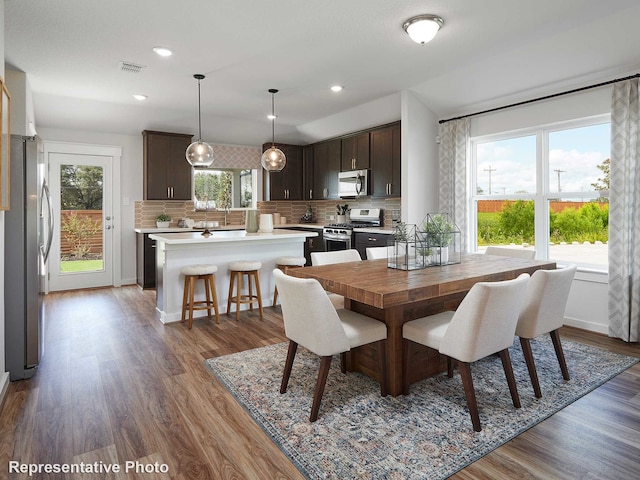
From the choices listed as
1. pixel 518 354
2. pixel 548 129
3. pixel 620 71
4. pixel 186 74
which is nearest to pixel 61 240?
pixel 186 74

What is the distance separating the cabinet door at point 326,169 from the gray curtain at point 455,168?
213 centimetres

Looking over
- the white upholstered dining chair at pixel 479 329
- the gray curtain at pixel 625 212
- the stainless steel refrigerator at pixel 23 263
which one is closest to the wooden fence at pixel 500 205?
the gray curtain at pixel 625 212

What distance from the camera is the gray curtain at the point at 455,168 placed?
4895 mm

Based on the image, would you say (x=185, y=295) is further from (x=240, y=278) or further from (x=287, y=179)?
(x=287, y=179)

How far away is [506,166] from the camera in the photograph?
15.5ft

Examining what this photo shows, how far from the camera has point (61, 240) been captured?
5973 mm

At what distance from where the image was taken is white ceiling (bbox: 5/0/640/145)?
9.52 feet

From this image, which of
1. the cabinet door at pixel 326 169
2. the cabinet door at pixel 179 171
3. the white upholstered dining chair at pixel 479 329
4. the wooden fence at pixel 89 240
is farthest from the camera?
the cabinet door at pixel 326 169

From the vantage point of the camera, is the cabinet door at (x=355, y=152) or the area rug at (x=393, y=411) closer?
the area rug at (x=393, y=411)

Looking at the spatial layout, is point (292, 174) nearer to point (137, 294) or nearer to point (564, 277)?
point (137, 294)

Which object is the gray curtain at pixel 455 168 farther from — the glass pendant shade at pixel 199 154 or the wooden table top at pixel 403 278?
the glass pendant shade at pixel 199 154

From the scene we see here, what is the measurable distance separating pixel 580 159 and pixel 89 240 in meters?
6.54

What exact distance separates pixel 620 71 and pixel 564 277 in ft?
7.42

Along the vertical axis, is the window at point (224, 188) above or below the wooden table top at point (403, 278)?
above
